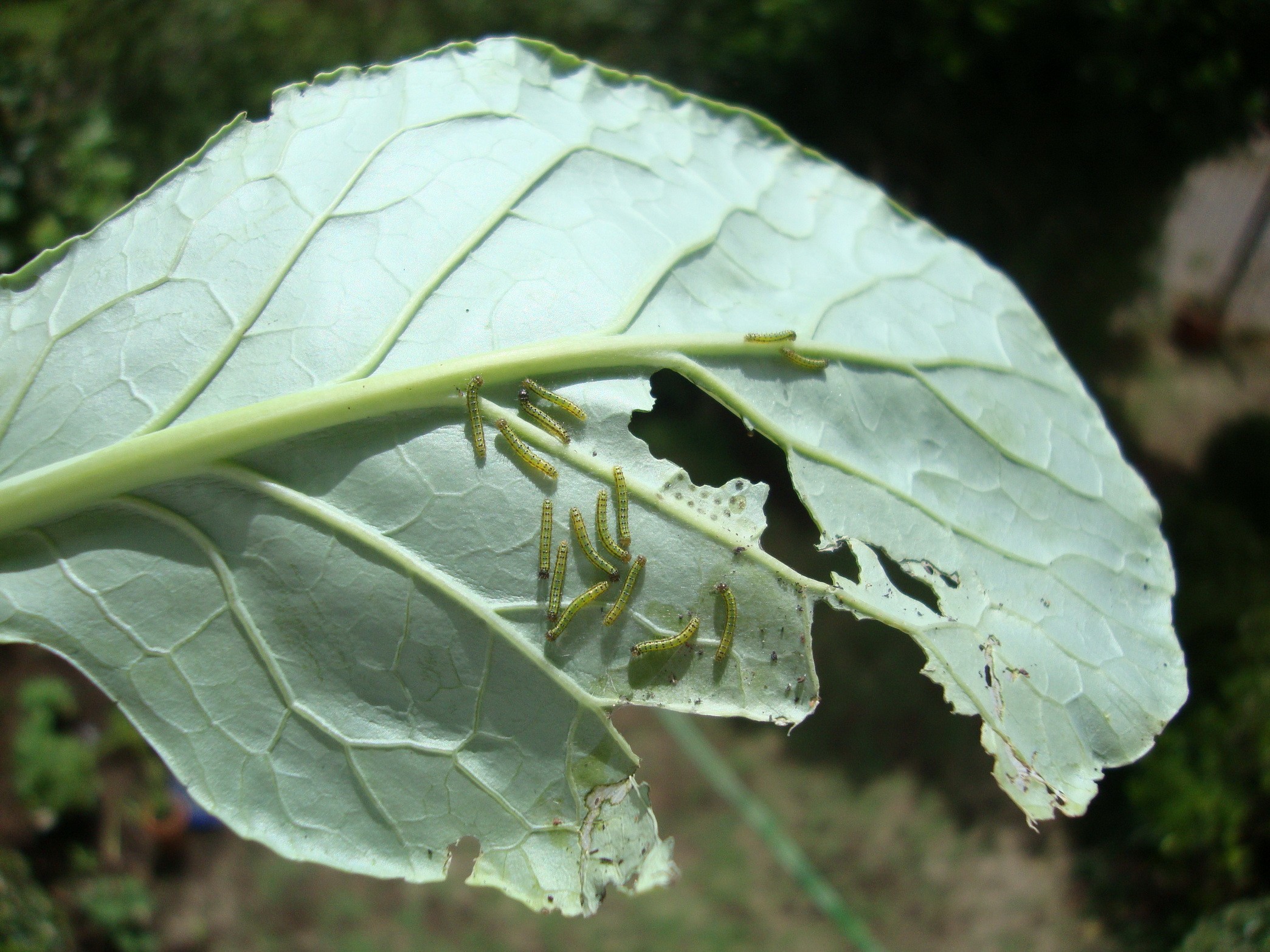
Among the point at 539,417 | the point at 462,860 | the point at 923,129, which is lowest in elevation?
the point at 462,860

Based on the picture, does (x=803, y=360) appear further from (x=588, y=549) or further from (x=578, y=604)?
(x=578, y=604)

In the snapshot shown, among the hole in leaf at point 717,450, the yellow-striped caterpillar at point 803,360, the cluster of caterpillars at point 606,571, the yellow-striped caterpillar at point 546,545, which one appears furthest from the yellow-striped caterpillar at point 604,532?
the hole in leaf at point 717,450

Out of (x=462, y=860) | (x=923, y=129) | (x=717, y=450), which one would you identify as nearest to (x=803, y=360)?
(x=717, y=450)

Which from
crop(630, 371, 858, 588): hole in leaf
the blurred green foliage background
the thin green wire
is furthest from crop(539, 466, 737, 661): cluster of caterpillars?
the blurred green foliage background

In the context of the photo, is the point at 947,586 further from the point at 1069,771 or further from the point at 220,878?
the point at 220,878

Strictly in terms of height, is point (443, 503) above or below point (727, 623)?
above

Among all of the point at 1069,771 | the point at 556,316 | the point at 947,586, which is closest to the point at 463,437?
the point at 556,316
